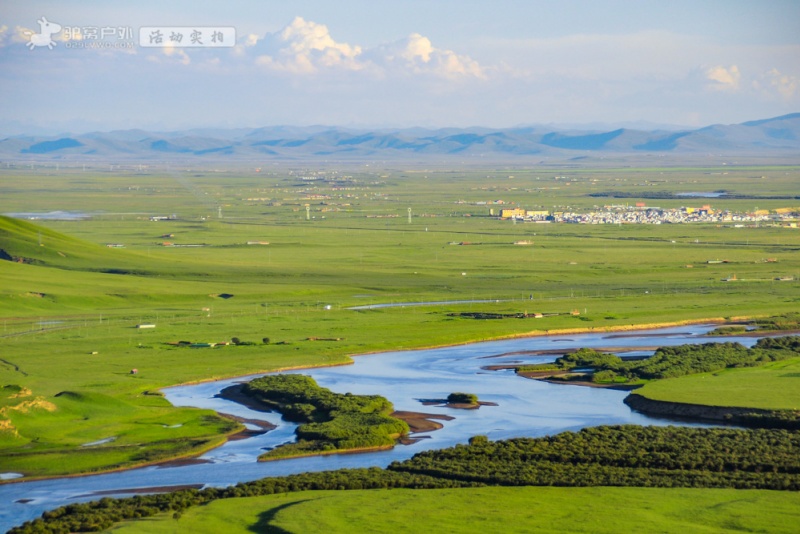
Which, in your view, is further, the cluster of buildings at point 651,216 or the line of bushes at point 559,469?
the cluster of buildings at point 651,216

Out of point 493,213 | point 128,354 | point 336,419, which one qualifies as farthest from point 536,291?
point 493,213

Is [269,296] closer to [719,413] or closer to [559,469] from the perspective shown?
[719,413]

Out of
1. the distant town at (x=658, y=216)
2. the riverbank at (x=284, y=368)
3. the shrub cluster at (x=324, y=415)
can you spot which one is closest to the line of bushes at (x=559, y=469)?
the shrub cluster at (x=324, y=415)

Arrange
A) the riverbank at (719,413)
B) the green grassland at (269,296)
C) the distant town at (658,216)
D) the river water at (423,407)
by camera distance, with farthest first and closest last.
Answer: the distant town at (658,216) < the green grassland at (269,296) < the riverbank at (719,413) < the river water at (423,407)

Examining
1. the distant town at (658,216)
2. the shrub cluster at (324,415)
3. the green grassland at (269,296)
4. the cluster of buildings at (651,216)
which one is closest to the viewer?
the shrub cluster at (324,415)

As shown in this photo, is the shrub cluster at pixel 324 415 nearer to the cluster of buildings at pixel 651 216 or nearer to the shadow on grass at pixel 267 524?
the shadow on grass at pixel 267 524

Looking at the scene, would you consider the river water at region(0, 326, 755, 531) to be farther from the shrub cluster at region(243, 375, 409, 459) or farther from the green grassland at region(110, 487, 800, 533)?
the green grassland at region(110, 487, 800, 533)

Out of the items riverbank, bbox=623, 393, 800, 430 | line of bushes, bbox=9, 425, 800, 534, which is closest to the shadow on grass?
line of bushes, bbox=9, 425, 800, 534
